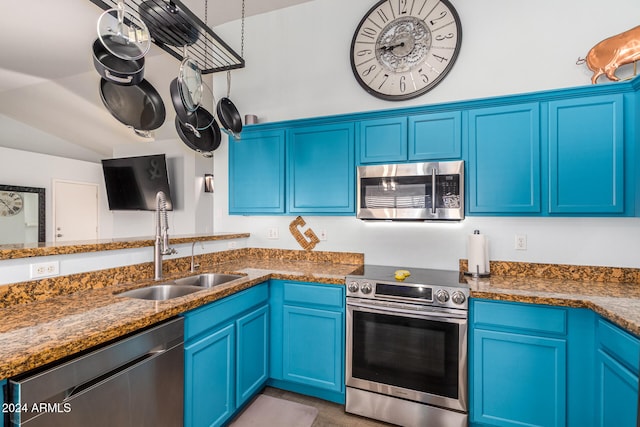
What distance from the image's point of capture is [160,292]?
1.94 metres

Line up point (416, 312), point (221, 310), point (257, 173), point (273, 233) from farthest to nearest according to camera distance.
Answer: point (273, 233) → point (257, 173) → point (416, 312) → point (221, 310)

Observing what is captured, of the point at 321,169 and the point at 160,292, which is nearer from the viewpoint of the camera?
the point at 160,292

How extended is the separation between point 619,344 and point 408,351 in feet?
3.27

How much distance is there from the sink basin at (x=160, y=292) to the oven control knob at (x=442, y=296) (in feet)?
5.04

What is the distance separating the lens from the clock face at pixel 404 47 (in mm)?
2420

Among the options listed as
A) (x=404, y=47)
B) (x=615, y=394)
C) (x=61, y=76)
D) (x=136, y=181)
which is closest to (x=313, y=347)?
(x=615, y=394)

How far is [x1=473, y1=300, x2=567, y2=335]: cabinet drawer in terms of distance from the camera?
1647 mm

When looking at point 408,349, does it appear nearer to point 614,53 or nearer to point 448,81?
point 448,81

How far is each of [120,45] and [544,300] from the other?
8.23 feet

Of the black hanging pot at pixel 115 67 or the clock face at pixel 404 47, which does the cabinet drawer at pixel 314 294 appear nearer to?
the black hanging pot at pixel 115 67

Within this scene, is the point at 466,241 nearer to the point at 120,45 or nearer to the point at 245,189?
the point at 245,189

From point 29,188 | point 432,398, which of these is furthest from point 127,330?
point 29,188

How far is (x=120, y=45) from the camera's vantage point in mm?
1433

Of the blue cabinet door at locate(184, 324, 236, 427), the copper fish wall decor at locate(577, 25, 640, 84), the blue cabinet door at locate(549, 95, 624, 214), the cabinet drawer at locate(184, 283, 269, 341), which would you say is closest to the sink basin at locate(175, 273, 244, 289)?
the cabinet drawer at locate(184, 283, 269, 341)
